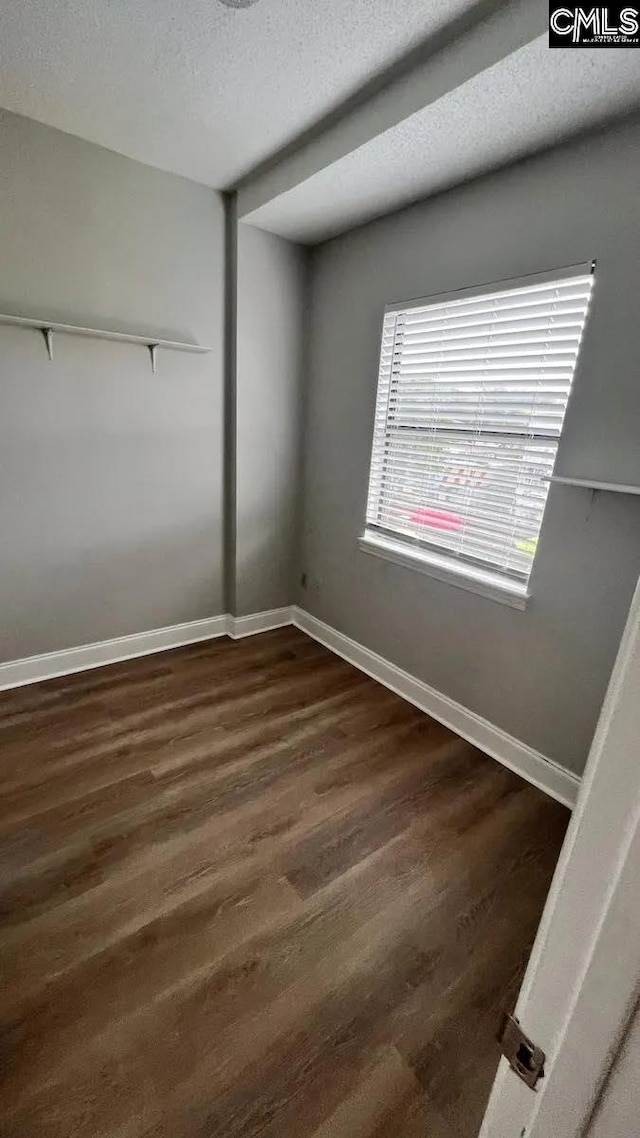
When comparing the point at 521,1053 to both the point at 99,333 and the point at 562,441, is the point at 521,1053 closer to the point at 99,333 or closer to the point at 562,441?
the point at 562,441

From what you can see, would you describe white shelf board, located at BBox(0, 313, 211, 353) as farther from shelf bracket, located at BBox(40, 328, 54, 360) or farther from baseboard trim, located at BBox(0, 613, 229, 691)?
baseboard trim, located at BBox(0, 613, 229, 691)

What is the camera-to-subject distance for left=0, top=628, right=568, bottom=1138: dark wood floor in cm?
106

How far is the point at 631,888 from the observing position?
1.25 feet

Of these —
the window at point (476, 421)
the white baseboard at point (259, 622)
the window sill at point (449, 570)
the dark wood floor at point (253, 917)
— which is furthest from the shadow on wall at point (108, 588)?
the window at point (476, 421)

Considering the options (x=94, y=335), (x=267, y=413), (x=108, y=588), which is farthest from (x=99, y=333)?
(x=108, y=588)

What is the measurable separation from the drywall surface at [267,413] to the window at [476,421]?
0.76 metres

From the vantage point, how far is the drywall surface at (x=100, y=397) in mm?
2141

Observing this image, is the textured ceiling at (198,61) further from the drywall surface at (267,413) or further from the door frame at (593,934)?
the door frame at (593,934)

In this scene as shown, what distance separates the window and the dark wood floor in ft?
3.29

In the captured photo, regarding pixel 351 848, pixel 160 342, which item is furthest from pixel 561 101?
pixel 351 848

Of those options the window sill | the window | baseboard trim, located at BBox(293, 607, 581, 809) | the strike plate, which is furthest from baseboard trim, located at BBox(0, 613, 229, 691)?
the strike plate

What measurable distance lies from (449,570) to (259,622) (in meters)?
1.59

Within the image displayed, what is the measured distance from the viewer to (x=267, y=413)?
2979 millimetres

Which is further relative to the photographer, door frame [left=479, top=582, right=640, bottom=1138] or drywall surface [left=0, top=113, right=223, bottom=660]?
drywall surface [left=0, top=113, right=223, bottom=660]
